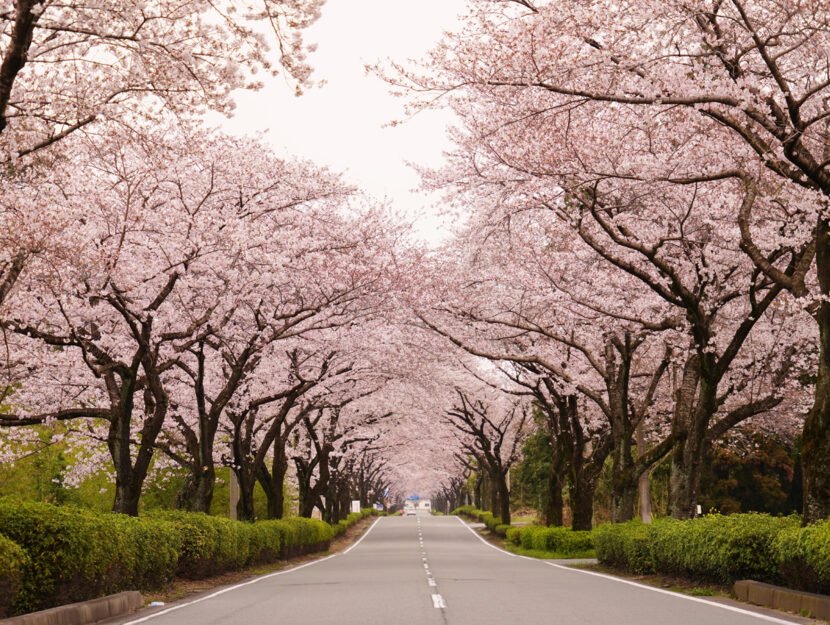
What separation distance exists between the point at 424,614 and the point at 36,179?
924cm

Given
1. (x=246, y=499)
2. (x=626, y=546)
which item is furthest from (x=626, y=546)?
(x=246, y=499)

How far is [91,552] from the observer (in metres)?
11.6

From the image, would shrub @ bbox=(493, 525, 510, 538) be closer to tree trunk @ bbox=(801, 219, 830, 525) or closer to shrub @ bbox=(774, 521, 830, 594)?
tree trunk @ bbox=(801, 219, 830, 525)

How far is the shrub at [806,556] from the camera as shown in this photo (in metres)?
10.5

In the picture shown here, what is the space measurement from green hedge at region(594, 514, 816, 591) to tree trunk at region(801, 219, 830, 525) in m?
0.50

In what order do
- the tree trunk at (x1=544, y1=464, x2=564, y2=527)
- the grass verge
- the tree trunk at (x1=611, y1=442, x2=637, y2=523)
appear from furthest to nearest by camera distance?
1. the tree trunk at (x1=544, y1=464, x2=564, y2=527)
2. the tree trunk at (x1=611, y1=442, x2=637, y2=523)
3. the grass verge

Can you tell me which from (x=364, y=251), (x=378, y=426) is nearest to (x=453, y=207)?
(x=364, y=251)

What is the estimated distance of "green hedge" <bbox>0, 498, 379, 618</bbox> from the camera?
10422 millimetres

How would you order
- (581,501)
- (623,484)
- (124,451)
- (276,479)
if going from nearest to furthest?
(124,451) → (623,484) → (581,501) → (276,479)

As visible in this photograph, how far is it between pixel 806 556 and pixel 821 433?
2.00 m

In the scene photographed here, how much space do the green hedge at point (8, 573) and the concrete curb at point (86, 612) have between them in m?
0.21

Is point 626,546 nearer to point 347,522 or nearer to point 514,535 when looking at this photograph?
point 514,535

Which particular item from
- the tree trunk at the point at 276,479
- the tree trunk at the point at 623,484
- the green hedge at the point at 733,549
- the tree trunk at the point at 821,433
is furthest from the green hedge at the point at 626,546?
the tree trunk at the point at 276,479

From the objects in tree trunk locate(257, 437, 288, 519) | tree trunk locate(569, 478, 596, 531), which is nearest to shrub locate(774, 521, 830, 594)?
tree trunk locate(569, 478, 596, 531)
